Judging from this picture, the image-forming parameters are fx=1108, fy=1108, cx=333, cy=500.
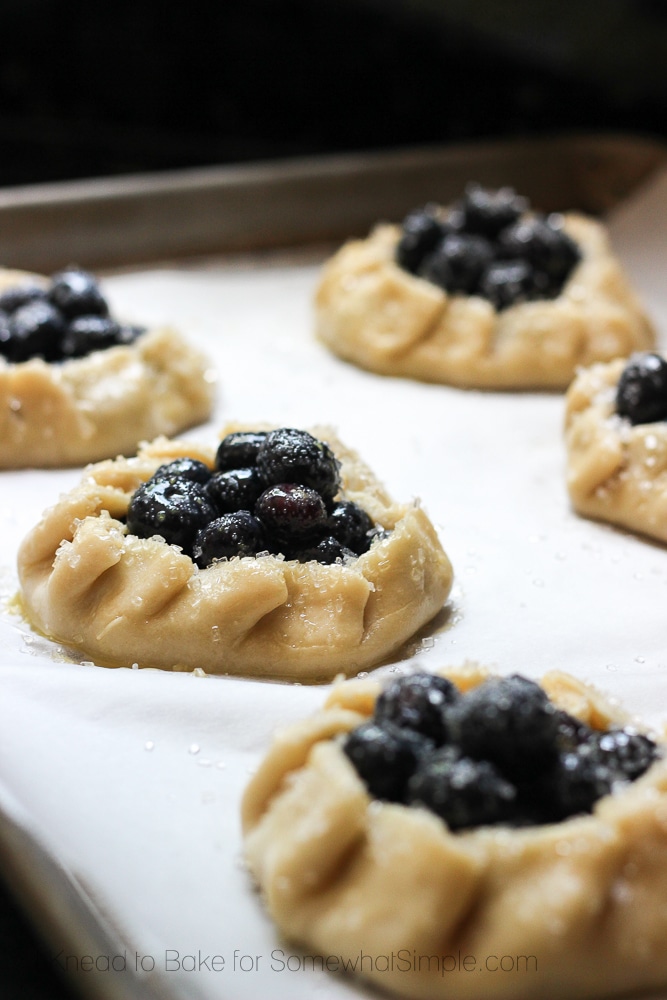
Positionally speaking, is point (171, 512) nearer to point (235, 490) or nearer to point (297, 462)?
point (235, 490)

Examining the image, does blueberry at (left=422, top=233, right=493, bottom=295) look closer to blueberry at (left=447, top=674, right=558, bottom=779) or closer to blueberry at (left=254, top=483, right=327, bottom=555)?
blueberry at (left=254, top=483, right=327, bottom=555)

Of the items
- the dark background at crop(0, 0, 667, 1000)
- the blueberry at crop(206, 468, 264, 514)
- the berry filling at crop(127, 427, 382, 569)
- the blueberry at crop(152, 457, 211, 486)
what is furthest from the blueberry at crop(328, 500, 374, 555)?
the dark background at crop(0, 0, 667, 1000)

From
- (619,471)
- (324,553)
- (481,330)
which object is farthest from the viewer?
(481,330)

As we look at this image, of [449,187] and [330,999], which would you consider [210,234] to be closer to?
[449,187]

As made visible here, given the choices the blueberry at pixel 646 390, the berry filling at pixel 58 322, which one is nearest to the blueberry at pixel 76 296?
the berry filling at pixel 58 322

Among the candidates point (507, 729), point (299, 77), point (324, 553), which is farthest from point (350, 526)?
point (299, 77)
